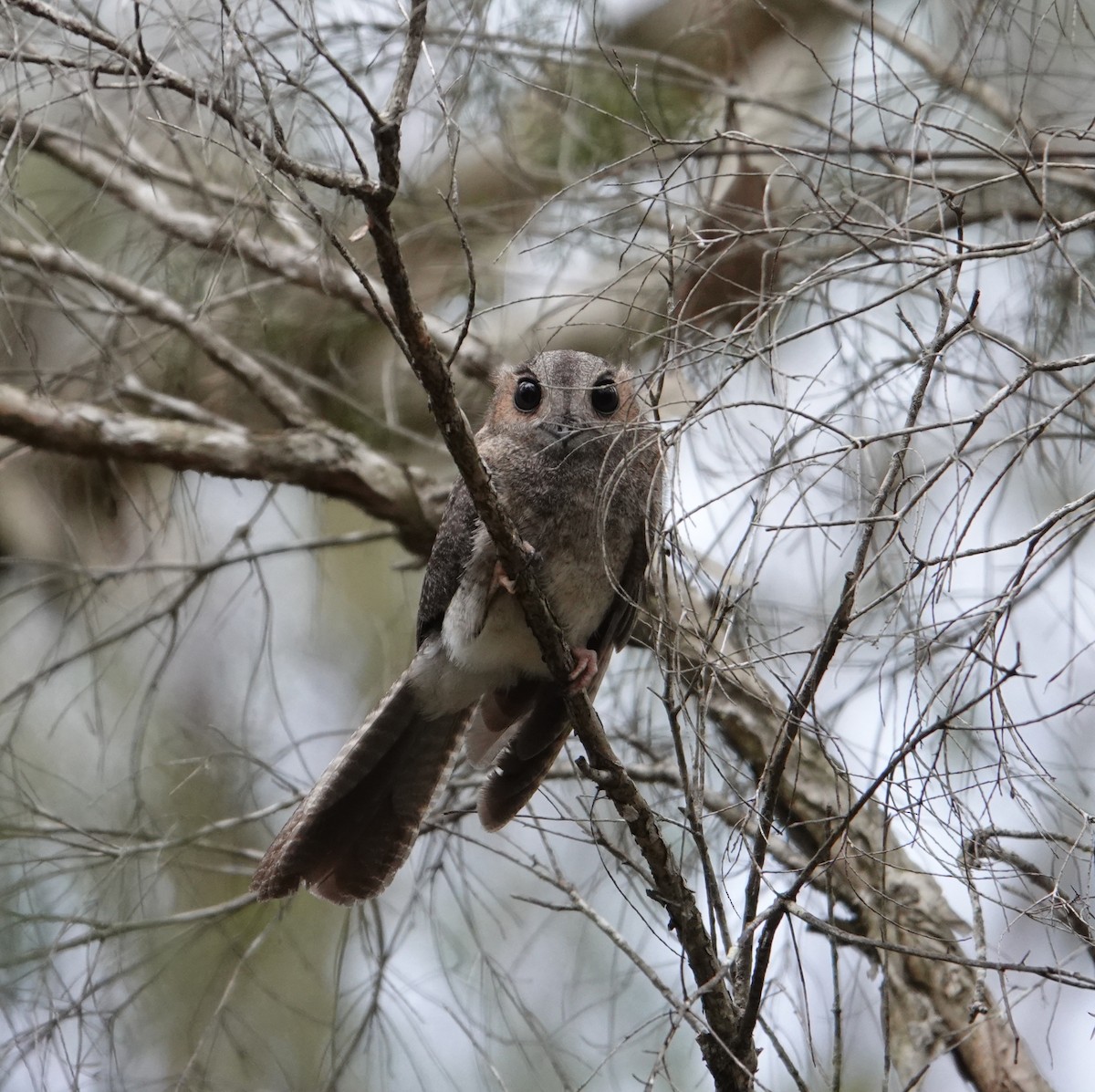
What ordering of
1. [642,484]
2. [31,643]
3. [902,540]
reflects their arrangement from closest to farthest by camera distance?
[902,540]
[642,484]
[31,643]

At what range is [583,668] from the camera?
332cm

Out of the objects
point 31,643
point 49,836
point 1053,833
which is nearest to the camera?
point 1053,833

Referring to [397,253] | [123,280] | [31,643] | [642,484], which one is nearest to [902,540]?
[397,253]

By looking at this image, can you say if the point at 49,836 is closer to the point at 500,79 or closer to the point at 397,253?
the point at 397,253

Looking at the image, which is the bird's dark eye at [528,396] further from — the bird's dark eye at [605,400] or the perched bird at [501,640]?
the bird's dark eye at [605,400]

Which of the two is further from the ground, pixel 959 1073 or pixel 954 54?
pixel 954 54

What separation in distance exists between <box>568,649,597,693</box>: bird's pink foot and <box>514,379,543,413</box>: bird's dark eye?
0.82 metres

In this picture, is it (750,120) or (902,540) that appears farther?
(750,120)

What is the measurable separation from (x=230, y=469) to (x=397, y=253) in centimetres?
224

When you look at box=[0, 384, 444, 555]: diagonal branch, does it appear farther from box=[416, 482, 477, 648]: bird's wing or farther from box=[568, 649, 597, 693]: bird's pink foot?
box=[568, 649, 597, 693]: bird's pink foot

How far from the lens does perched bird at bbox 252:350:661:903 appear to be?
3576mm

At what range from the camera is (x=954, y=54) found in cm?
368

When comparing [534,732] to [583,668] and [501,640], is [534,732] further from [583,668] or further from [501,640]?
[583,668]

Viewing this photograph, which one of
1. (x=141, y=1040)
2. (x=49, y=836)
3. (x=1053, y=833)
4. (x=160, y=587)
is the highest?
(x=160, y=587)
